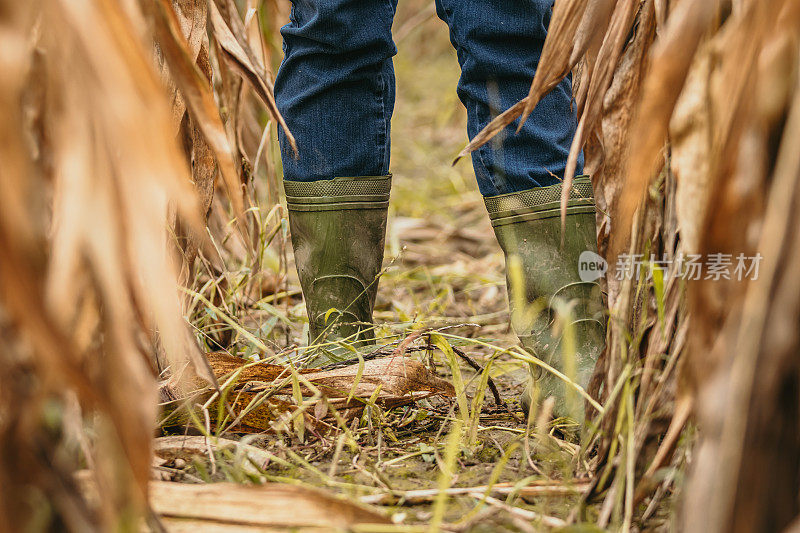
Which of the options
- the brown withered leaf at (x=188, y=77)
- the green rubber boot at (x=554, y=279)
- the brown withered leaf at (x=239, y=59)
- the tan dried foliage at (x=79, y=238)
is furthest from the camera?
the green rubber boot at (x=554, y=279)

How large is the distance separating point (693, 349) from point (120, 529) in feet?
1.41

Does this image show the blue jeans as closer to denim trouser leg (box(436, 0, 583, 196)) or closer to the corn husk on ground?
denim trouser leg (box(436, 0, 583, 196))

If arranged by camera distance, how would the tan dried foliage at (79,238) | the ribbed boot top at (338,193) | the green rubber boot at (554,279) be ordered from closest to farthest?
the tan dried foliage at (79,238)
the green rubber boot at (554,279)
the ribbed boot top at (338,193)

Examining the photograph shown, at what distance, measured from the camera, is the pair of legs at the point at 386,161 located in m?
1.07

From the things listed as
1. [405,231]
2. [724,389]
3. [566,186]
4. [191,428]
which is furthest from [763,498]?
[405,231]

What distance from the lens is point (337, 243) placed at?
1.22 m

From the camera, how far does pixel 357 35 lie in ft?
3.72

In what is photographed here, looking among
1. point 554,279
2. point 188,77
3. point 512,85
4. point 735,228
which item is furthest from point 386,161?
point 735,228

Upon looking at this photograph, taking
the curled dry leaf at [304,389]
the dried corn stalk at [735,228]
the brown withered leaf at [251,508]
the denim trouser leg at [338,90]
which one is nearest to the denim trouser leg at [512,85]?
the denim trouser leg at [338,90]

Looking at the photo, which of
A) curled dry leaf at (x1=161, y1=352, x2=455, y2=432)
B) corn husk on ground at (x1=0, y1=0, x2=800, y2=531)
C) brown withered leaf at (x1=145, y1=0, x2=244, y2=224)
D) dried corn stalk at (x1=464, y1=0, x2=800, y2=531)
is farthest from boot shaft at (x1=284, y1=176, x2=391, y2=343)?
dried corn stalk at (x1=464, y1=0, x2=800, y2=531)

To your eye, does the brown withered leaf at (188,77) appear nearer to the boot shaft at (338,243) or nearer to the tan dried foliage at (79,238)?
the tan dried foliage at (79,238)

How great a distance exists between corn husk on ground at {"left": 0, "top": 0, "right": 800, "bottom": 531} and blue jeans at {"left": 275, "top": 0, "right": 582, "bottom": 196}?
0.21 meters

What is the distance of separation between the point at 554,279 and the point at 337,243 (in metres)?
0.38

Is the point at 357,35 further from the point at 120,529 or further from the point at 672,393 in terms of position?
the point at 120,529
